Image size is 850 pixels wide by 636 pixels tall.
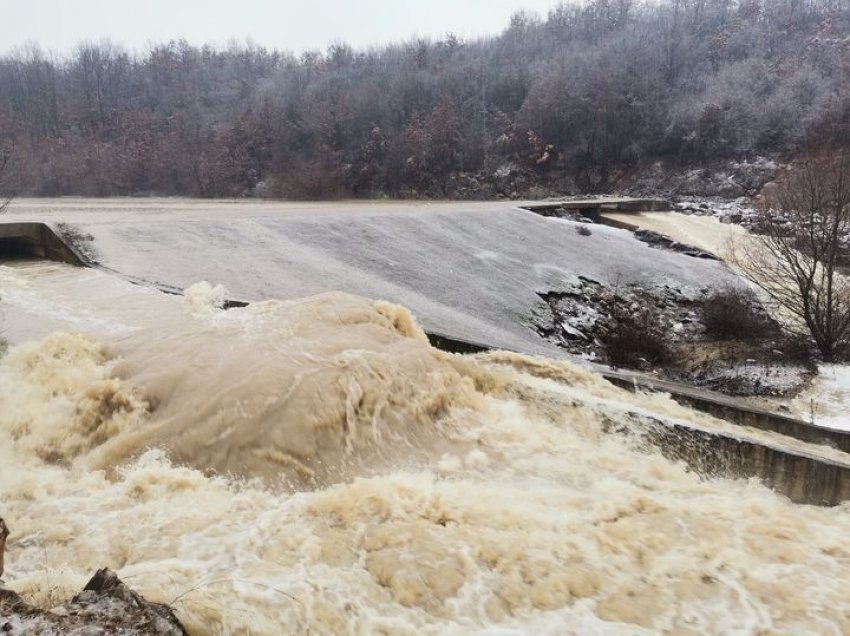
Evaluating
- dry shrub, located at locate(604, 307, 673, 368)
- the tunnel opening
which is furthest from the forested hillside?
dry shrub, located at locate(604, 307, 673, 368)

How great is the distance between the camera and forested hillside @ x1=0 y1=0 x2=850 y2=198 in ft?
113

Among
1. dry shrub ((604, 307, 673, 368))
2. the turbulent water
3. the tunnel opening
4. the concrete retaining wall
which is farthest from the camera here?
the tunnel opening

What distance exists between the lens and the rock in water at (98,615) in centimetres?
242

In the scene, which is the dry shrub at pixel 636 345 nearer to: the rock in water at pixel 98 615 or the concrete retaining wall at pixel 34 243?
the rock in water at pixel 98 615

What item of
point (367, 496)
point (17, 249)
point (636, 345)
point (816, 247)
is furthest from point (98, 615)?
point (816, 247)

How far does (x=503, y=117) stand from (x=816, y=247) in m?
32.9

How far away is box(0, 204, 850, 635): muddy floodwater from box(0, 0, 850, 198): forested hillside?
100 ft

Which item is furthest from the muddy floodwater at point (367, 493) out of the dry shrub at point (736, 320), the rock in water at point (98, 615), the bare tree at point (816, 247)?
the dry shrub at point (736, 320)

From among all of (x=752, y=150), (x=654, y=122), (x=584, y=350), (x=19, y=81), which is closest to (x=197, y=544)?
(x=584, y=350)

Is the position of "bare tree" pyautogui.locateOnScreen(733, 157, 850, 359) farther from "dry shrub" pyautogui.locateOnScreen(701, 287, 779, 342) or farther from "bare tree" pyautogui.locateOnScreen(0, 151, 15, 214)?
"bare tree" pyautogui.locateOnScreen(0, 151, 15, 214)

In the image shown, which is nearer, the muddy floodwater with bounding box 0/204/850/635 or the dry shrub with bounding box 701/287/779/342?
the muddy floodwater with bounding box 0/204/850/635

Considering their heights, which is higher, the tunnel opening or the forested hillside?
the forested hillside

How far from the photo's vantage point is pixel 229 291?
33.0ft

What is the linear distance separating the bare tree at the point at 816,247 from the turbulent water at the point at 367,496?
21.0 ft
